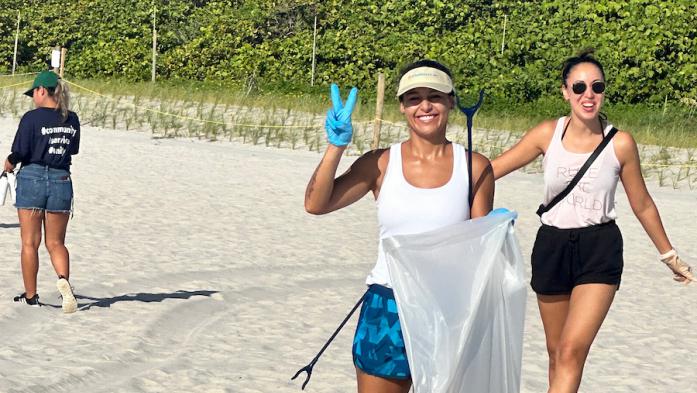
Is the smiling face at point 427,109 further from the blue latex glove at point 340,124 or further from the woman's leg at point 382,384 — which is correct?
the woman's leg at point 382,384

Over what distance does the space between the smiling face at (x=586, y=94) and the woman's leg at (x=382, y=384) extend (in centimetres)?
148

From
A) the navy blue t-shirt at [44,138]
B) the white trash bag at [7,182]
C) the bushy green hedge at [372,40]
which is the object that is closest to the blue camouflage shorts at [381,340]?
the navy blue t-shirt at [44,138]

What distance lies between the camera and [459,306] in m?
3.65

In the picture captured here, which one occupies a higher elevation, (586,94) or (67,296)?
(586,94)

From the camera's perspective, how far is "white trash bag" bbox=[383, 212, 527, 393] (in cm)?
360

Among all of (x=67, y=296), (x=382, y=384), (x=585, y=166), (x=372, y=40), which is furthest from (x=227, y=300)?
(x=372, y=40)

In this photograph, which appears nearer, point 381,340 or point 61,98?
point 381,340

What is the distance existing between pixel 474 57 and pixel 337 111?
24838mm

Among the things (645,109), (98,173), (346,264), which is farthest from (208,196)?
(645,109)

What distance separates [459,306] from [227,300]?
15.7 feet

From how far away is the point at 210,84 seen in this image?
2886 cm

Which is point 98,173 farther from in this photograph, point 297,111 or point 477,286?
point 477,286

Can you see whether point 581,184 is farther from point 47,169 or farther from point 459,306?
point 47,169

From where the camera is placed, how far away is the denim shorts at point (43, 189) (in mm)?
7348
